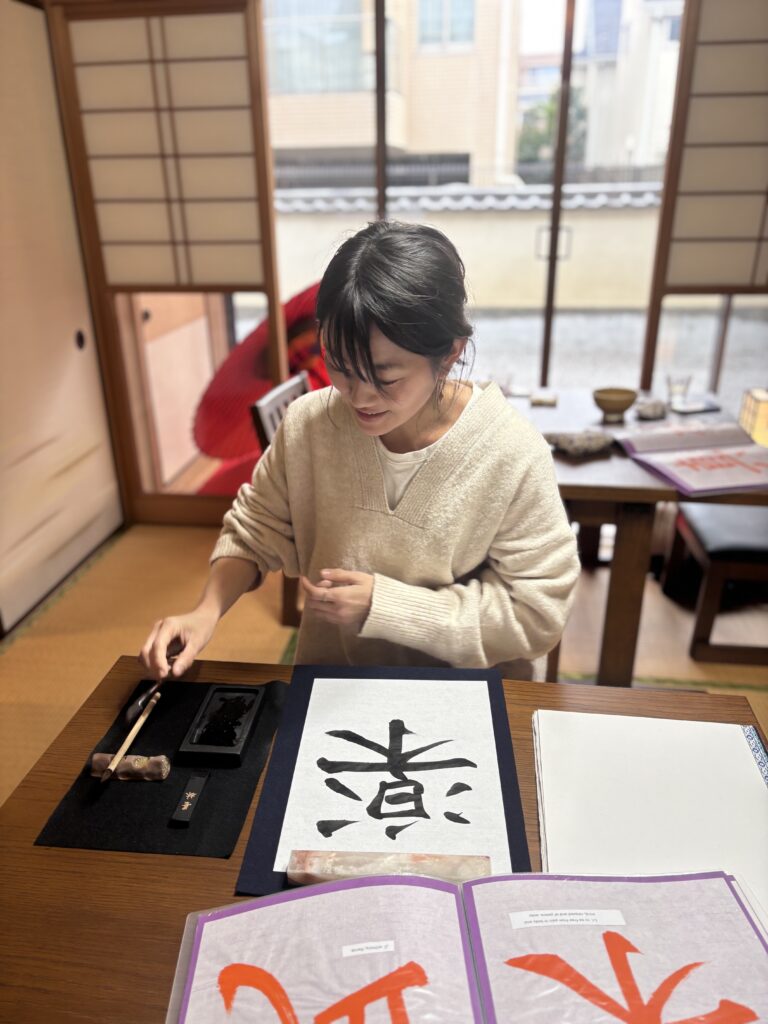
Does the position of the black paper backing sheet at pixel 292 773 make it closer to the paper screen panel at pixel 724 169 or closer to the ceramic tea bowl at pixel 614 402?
the ceramic tea bowl at pixel 614 402

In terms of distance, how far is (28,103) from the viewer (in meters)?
2.79

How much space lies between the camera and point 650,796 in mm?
842

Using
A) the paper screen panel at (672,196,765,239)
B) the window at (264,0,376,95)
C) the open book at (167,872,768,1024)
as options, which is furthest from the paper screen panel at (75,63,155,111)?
the open book at (167,872,768,1024)

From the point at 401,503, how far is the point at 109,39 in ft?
9.15

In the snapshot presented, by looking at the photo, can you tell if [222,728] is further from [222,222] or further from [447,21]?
[447,21]

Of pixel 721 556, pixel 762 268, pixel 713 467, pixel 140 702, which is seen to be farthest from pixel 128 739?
pixel 762 268

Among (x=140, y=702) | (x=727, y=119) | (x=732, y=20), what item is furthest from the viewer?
(x=727, y=119)

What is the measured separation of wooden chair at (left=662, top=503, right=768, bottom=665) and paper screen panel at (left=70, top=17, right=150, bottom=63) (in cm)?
278

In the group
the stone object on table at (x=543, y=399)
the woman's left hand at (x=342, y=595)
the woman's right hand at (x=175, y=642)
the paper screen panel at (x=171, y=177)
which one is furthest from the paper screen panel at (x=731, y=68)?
the woman's right hand at (x=175, y=642)

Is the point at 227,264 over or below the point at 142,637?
over

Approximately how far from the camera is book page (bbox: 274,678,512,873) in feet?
2.56

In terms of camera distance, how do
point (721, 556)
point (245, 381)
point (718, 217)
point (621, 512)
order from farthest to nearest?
point (245, 381) → point (718, 217) → point (721, 556) → point (621, 512)

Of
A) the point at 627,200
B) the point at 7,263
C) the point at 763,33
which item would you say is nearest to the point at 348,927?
the point at 7,263

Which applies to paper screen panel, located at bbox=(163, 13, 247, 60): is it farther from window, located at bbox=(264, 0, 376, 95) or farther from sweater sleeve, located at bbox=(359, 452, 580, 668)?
sweater sleeve, located at bbox=(359, 452, 580, 668)
